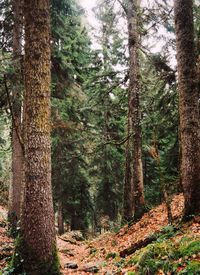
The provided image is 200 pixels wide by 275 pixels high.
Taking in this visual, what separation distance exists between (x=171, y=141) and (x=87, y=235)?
27.9 feet

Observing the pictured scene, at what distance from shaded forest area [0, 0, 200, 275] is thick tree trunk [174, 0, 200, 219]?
1.0 inches

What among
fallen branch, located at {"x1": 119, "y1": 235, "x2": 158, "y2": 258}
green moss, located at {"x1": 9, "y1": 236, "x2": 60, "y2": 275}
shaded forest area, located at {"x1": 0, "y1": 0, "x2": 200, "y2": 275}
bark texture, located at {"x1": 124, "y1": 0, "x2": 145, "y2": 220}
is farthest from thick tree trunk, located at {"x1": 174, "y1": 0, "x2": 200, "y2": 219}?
bark texture, located at {"x1": 124, "y1": 0, "x2": 145, "y2": 220}

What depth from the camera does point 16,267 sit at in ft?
20.9

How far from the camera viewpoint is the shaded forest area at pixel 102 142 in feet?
20.9

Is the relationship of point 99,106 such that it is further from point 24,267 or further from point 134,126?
point 24,267

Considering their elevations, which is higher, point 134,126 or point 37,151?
point 134,126

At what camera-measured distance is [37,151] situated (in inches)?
253

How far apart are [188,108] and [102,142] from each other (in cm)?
772

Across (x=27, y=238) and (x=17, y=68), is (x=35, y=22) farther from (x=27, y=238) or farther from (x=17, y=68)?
(x=17, y=68)

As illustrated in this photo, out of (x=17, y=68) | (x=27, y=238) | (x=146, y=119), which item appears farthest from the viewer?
(x=146, y=119)

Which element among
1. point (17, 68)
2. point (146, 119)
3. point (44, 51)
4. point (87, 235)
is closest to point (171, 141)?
point (146, 119)

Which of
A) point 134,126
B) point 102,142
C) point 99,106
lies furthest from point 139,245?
point 99,106

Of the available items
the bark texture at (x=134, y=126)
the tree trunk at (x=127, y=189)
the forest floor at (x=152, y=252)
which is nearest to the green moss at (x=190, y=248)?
the forest floor at (x=152, y=252)

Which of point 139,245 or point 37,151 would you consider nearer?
point 37,151
